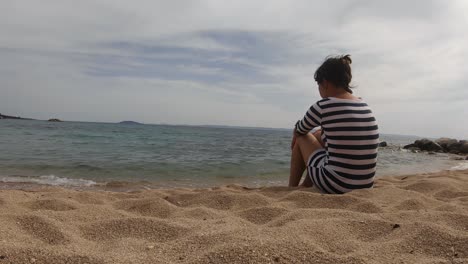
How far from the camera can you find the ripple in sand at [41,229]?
2.11 m

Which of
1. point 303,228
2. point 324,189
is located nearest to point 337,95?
point 324,189

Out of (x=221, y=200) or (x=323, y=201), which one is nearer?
(x=323, y=201)

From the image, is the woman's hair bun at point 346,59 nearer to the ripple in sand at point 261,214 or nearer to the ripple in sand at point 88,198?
the ripple in sand at point 261,214

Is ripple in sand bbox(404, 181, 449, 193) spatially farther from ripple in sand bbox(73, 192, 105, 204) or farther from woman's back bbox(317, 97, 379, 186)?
ripple in sand bbox(73, 192, 105, 204)

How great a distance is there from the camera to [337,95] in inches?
137

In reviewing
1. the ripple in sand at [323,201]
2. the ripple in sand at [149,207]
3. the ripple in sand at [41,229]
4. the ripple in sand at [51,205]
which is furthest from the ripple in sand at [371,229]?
the ripple in sand at [51,205]

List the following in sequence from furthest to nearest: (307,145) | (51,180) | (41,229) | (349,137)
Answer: (51,180)
(307,145)
(349,137)
(41,229)

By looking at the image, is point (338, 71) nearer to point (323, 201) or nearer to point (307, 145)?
point (307, 145)

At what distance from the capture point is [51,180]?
632 centimetres

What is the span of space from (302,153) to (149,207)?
1.78 metres

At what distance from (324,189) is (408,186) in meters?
1.35

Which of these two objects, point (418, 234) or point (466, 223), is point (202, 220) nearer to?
point (418, 234)

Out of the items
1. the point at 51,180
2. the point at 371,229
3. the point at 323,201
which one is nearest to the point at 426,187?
the point at 323,201

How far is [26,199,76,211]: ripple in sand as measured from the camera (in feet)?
9.84
